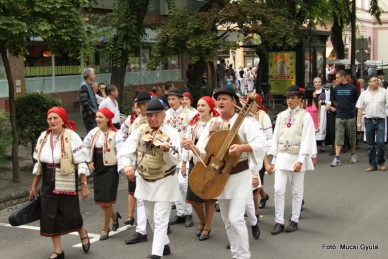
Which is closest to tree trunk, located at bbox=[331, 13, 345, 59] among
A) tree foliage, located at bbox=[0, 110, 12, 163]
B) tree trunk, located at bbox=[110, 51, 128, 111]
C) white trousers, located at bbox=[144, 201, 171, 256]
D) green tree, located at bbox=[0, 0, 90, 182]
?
tree trunk, located at bbox=[110, 51, 128, 111]

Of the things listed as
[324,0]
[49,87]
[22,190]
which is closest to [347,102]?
[22,190]

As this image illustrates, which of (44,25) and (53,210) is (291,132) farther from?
(44,25)

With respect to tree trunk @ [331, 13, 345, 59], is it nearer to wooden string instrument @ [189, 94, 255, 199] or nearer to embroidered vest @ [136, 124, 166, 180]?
embroidered vest @ [136, 124, 166, 180]

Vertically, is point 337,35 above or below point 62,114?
above

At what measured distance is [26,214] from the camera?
6723mm

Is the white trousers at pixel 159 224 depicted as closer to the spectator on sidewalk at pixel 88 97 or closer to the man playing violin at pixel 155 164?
the man playing violin at pixel 155 164

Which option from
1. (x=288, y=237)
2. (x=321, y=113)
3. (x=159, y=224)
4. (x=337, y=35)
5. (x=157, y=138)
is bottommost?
(x=288, y=237)

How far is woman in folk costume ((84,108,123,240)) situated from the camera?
7.61 metres

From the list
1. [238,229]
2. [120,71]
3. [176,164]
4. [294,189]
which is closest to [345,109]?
[294,189]

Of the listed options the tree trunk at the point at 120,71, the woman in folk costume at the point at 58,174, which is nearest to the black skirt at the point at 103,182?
the woman in folk costume at the point at 58,174

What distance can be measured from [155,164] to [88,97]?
621cm

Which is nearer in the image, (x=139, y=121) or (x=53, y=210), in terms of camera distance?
(x=53, y=210)

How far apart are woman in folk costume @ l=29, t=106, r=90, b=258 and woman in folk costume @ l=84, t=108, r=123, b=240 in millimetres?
783

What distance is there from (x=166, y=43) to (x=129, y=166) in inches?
469
